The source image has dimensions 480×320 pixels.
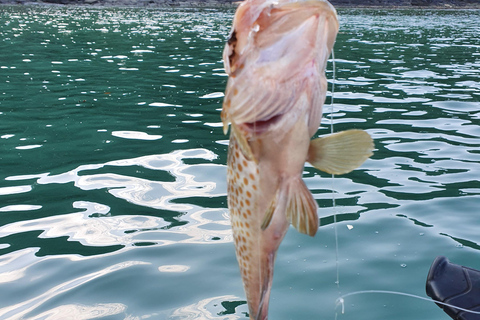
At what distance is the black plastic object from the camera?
364cm

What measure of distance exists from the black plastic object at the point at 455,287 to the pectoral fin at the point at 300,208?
238 centimetres

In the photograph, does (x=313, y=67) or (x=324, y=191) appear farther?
(x=324, y=191)

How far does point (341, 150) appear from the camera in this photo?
1793 mm

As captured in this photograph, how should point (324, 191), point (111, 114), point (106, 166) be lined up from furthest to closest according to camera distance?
point (111, 114) < point (106, 166) < point (324, 191)

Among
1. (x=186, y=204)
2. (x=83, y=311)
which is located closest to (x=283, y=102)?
(x=83, y=311)

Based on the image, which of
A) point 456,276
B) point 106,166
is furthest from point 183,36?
point 456,276

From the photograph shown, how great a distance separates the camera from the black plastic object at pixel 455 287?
3.64 meters

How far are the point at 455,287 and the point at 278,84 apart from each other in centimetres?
273

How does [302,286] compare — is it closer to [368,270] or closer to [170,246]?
[368,270]

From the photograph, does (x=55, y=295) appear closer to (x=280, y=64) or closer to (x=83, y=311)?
(x=83, y=311)

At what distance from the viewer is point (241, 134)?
67.2 inches

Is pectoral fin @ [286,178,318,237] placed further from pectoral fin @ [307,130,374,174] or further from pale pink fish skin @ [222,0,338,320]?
pectoral fin @ [307,130,374,174]

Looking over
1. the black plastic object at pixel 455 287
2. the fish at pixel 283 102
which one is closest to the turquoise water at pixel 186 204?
the black plastic object at pixel 455 287

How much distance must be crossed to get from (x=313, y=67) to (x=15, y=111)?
31.7 feet
